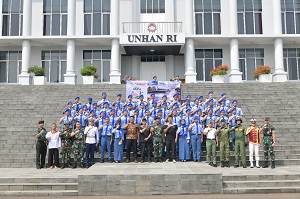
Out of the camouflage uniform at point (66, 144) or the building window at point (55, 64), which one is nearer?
the camouflage uniform at point (66, 144)

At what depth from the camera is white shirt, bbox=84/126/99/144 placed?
1186 cm

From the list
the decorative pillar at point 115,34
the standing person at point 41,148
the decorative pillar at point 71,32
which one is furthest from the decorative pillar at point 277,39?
the standing person at point 41,148

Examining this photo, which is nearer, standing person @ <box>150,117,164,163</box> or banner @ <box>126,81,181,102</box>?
standing person @ <box>150,117,164,163</box>

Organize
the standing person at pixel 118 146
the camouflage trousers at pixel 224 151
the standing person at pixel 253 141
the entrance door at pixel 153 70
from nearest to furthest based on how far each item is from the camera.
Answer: the standing person at pixel 253 141
the camouflage trousers at pixel 224 151
the standing person at pixel 118 146
the entrance door at pixel 153 70

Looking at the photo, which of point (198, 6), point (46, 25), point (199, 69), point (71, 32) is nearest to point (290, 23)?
point (198, 6)

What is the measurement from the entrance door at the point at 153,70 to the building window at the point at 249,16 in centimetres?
737

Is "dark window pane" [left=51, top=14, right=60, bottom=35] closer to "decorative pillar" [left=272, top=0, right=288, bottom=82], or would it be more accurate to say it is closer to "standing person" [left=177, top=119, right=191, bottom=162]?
"decorative pillar" [left=272, top=0, right=288, bottom=82]

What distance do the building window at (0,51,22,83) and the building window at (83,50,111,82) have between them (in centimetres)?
591

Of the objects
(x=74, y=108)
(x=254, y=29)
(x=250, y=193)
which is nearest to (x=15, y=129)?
(x=74, y=108)

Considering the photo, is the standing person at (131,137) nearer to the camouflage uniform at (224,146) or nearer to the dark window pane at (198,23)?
the camouflage uniform at (224,146)

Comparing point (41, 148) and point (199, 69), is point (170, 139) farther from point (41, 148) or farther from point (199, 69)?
point (199, 69)

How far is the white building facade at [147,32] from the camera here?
92.1 ft

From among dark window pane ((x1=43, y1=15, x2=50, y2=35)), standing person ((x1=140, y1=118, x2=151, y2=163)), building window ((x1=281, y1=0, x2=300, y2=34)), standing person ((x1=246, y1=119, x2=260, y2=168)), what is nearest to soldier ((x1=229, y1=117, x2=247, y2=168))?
standing person ((x1=246, y1=119, x2=260, y2=168))

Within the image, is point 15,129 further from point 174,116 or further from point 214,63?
point 214,63
